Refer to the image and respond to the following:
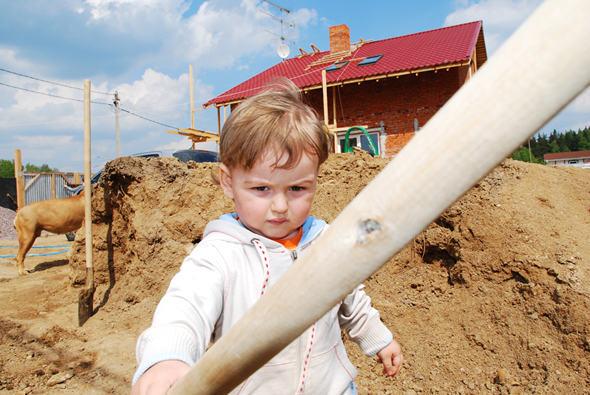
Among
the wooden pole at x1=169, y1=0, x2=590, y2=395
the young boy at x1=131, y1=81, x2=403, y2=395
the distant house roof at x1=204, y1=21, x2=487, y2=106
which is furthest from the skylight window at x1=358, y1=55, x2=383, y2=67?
the wooden pole at x1=169, y1=0, x2=590, y2=395

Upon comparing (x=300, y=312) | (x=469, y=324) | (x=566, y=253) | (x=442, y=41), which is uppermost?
(x=442, y=41)

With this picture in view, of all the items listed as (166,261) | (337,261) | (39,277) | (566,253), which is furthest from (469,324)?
(39,277)

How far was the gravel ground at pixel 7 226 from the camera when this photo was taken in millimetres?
13320

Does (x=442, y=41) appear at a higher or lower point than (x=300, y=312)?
higher

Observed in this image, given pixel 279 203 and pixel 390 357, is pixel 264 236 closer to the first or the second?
pixel 279 203

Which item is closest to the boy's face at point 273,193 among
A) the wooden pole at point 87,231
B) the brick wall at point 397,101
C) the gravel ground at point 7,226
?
the wooden pole at point 87,231

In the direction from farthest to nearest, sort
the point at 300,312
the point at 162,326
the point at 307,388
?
1. the point at 307,388
2. the point at 162,326
3. the point at 300,312

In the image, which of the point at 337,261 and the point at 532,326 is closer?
the point at 337,261

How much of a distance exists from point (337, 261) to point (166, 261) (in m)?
4.43

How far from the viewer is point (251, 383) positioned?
4.30 ft

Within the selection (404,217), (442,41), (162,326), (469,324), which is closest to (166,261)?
(469,324)

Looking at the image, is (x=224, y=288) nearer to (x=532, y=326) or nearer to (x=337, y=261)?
(x=337, y=261)

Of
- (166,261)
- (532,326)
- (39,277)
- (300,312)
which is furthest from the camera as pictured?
(39,277)

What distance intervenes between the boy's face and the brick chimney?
15.5m
